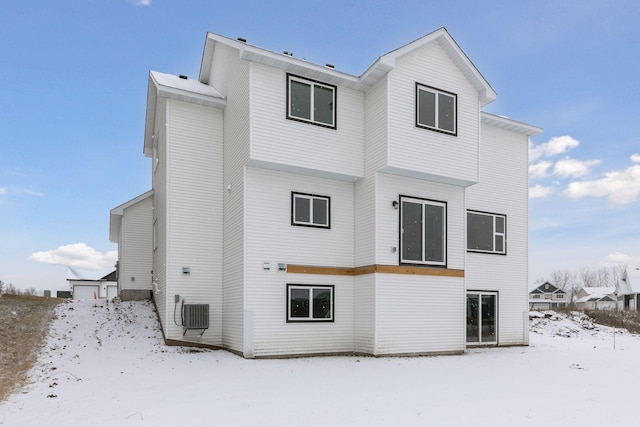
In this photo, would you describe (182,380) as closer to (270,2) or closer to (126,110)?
(270,2)

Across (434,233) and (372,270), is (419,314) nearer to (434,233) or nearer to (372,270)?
(372,270)

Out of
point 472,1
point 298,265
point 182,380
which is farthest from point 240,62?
point 182,380

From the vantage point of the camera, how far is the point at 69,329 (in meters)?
12.9

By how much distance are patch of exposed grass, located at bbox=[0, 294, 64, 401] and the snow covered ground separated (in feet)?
0.96

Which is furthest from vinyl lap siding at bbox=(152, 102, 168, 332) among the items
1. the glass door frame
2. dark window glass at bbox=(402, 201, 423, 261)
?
the glass door frame

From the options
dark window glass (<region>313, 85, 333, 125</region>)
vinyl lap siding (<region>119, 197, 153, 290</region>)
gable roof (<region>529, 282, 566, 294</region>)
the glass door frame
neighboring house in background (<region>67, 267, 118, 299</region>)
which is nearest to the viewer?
dark window glass (<region>313, 85, 333, 125</region>)

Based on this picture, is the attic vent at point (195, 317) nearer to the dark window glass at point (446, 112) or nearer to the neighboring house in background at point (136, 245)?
the neighboring house in background at point (136, 245)

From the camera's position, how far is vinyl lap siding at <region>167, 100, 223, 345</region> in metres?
12.7

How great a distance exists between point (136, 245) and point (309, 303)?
25.9 feet

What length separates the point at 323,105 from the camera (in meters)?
12.4

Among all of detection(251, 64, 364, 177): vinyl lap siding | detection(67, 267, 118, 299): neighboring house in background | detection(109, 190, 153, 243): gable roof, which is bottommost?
detection(67, 267, 118, 299): neighboring house in background

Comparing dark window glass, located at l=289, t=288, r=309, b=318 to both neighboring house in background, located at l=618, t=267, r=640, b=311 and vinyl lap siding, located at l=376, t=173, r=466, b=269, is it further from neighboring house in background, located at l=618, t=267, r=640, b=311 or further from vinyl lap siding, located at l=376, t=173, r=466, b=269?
neighboring house in background, located at l=618, t=267, r=640, b=311

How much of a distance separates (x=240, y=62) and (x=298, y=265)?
213 inches

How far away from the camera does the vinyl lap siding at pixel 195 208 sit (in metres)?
12.7
